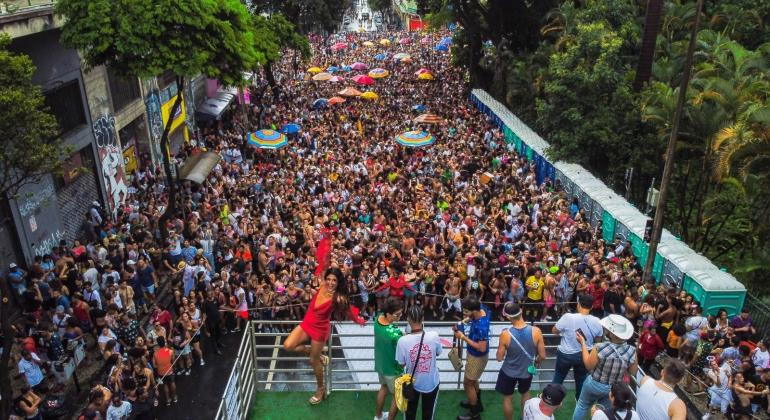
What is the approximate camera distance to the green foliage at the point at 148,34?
527 inches

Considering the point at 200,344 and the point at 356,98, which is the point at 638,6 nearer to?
the point at 356,98

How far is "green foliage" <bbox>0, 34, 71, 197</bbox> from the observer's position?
877 cm

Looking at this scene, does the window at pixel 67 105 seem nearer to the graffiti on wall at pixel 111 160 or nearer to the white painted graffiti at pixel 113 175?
the graffiti on wall at pixel 111 160

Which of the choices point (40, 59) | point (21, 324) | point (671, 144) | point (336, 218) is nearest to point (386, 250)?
point (336, 218)

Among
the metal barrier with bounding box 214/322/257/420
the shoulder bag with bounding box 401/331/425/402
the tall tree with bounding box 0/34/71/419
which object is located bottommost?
the metal barrier with bounding box 214/322/257/420

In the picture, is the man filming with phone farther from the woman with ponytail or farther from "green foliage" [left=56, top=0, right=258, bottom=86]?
"green foliage" [left=56, top=0, right=258, bottom=86]

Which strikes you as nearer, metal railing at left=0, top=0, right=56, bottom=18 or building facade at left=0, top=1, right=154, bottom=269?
metal railing at left=0, top=0, right=56, bottom=18

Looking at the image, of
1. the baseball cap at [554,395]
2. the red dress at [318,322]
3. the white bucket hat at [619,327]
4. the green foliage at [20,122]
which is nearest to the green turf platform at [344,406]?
the red dress at [318,322]

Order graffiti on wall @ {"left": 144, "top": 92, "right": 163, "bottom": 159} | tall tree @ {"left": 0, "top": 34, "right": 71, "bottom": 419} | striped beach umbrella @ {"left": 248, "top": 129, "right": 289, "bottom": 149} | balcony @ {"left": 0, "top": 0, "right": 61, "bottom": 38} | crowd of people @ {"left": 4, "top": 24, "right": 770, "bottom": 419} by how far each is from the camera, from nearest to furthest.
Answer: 1. crowd of people @ {"left": 4, "top": 24, "right": 770, "bottom": 419}
2. tall tree @ {"left": 0, "top": 34, "right": 71, "bottom": 419}
3. balcony @ {"left": 0, "top": 0, "right": 61, "bottom": 38}
4. striped beach umbrella @ {"left": 248, "top": 129, "right": 289, "bottom": 149}
5. graffiti on wall @ {"left": 144, "top": 92, "right": 163, "bottom": 159}

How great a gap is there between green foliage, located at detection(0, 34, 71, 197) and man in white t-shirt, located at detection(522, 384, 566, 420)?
8100 millimetres

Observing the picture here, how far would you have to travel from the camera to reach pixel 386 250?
13.4 metres

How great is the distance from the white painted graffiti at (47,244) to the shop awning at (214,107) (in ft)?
46.8

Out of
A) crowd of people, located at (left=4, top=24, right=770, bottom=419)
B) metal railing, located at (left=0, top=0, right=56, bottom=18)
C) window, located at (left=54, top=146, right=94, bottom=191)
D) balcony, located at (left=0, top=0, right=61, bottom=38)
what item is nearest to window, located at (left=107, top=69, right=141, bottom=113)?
crowd of people, located at (left=4, top=24, right=770, bottom=419)

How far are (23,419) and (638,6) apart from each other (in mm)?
26949
